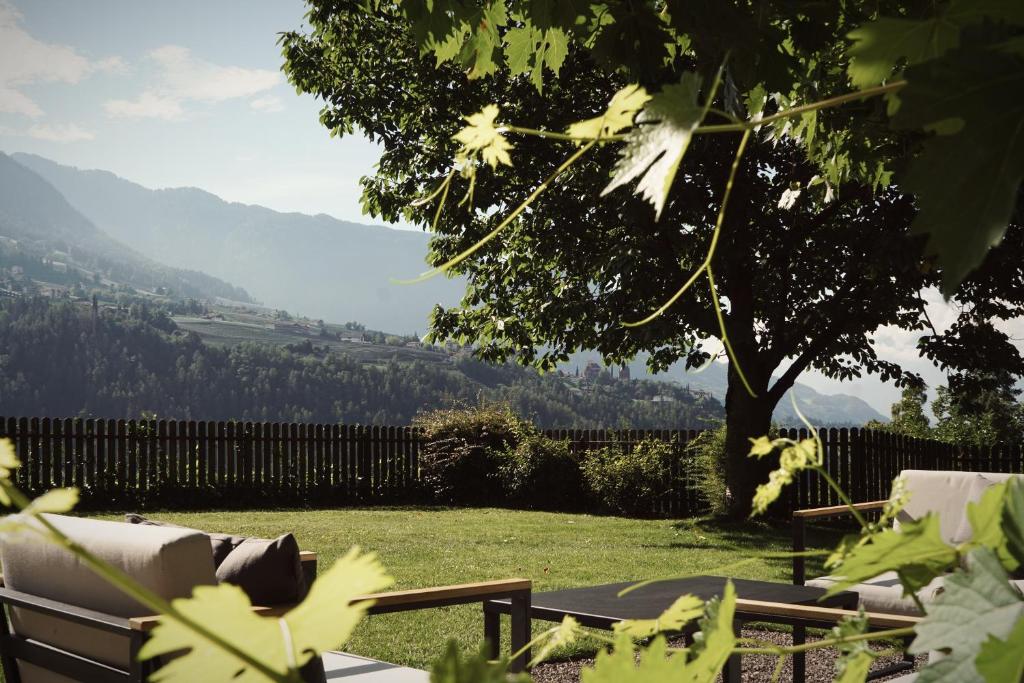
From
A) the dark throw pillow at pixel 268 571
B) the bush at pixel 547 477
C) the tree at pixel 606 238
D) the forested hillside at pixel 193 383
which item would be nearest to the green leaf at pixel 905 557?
the dark throw pillow at pixel 268 571

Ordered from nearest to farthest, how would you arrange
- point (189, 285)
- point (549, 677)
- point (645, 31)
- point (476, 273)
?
point (645, 31), point (549, 677), point (476, 273), point (189, 285)

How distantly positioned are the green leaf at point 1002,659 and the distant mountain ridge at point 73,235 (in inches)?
5093

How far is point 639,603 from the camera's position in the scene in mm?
4078

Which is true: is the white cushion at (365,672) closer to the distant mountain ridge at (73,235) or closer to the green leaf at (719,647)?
the green leaf at (719,647)

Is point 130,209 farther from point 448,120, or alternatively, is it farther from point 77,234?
point 448,120

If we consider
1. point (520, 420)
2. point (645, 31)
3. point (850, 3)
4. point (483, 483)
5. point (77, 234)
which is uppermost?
point (77, 234)

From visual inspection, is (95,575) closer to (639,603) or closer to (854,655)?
(639,603)

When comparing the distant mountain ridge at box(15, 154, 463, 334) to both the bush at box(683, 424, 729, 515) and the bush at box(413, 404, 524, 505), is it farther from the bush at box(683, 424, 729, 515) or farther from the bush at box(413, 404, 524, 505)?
the bush at box(683, 424, 729, 515)

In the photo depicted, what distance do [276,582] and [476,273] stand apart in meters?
9.72

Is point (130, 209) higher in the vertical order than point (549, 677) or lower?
higher

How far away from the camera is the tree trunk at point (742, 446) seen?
11.7 metres

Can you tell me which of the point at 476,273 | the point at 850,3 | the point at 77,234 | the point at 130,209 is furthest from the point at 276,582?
the point at 130,209

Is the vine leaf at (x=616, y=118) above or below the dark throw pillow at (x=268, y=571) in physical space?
above

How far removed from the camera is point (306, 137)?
121m
